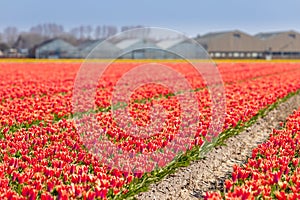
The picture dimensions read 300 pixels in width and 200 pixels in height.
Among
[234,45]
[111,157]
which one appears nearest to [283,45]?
[234,45]

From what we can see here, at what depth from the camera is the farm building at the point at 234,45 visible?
81812 mm

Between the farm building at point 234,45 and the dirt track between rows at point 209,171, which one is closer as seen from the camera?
the dirt track between rows at point 209,171

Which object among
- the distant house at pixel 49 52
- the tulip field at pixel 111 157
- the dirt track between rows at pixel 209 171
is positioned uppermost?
the distant house at pixel 49 52

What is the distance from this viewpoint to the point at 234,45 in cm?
8269

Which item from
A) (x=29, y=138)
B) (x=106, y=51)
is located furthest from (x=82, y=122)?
(x=106, y=51)

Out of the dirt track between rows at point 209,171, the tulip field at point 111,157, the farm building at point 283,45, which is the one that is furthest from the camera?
the farm building at point 283,45

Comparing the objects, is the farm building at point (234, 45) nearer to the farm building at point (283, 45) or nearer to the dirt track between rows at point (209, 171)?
the farm building at point (283, 45)

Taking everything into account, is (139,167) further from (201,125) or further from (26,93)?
(26,93)

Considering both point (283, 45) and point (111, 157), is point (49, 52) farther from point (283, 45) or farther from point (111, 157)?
point (111, 157)

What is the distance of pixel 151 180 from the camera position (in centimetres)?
541

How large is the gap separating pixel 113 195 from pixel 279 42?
86840 millimetres

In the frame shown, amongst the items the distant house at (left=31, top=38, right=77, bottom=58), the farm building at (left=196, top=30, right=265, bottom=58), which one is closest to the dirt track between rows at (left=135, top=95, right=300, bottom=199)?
the distant house at (left=31, top=38, right=77, bottom=58)

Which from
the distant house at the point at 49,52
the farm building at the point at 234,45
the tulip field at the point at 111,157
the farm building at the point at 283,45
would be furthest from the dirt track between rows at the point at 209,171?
the farm building at the point at 283,45

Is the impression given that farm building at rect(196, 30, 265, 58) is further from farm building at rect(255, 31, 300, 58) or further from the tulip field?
the tulip field
